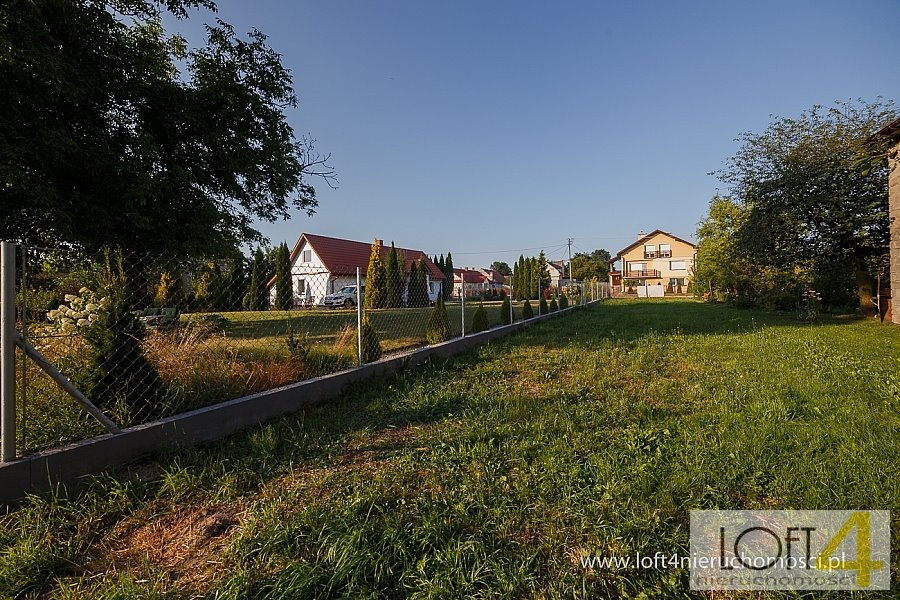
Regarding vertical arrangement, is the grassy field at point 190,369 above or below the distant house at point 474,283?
below

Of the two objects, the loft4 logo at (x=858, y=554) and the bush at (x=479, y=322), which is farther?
the bush at (x=479, y=322)

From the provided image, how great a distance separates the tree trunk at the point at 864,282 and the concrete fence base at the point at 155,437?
15987mm

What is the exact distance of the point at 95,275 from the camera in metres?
3.03

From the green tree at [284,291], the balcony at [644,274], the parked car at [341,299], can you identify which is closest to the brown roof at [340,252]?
the parked car at [341,299]

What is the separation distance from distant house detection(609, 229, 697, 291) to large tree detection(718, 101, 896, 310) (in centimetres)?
3626

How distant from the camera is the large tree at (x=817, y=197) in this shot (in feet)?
35.5

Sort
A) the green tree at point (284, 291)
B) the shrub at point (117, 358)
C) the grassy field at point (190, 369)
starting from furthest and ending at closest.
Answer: the green tree at point (284, 291) → the shrub at point (117, 358) → the grassy field at point (190, 369)

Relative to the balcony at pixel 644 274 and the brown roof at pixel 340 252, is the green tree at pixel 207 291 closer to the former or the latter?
the brown roof at pixel 340 252

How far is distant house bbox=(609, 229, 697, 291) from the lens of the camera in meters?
45.9

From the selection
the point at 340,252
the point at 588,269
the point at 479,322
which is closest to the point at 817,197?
the point at 479,322

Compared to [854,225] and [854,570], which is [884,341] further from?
[854,570]

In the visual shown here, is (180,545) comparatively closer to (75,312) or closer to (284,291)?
(75,312)

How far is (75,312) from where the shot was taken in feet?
10.9

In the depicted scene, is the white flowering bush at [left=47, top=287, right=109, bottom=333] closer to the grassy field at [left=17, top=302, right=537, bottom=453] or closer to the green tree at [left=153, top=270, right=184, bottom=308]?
the grassy field at [left=17, top=302, right=537, bottom=453]
